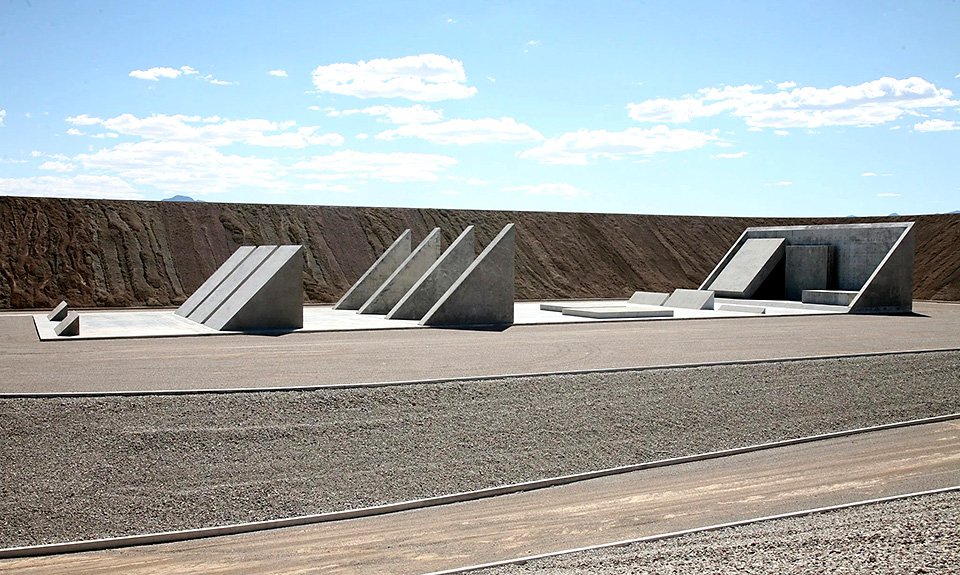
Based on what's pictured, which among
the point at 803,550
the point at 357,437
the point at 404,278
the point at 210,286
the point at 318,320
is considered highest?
the point at 404,278

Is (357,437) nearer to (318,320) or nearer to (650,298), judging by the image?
(318,320)

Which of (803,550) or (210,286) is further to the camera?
(210,286)

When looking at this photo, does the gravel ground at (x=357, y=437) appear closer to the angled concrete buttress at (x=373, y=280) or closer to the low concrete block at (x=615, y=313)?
the low concrete block at (x=615, y=313)

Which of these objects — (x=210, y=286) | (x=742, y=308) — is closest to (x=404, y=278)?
(x=210, y=286)

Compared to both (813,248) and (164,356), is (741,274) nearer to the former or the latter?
(813,248)

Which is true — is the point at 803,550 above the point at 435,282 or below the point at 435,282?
below

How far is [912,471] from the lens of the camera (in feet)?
36.6

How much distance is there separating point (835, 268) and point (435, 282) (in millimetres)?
15763

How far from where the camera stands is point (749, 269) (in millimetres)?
33906

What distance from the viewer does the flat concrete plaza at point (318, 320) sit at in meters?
20.4

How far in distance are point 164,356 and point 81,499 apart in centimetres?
662

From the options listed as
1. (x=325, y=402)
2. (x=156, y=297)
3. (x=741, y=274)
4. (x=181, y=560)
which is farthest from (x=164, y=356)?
(x=741, y=274)

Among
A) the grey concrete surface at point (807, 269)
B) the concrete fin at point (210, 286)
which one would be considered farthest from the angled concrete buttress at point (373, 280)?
the grey concrete surface at point (807, 269)

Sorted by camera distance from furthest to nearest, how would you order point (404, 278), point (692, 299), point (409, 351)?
point (692, 299), point (404, 278), point (409, 351)
